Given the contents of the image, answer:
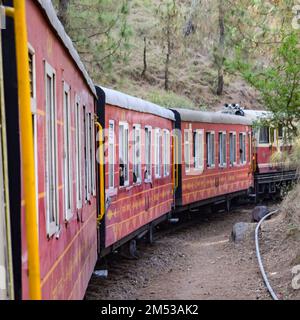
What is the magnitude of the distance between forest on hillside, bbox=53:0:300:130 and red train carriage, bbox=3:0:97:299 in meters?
11.8

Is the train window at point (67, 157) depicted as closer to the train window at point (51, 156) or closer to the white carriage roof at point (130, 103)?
the train window at point (51, 156)

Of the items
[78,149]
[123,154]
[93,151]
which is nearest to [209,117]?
[123,154]

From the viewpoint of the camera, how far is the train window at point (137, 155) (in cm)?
1334

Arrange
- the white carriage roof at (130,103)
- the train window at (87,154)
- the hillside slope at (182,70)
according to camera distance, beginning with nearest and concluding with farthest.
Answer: the train window at (87,154) → the white carriage roof at (130,103) → the hillside slope at (182,70)

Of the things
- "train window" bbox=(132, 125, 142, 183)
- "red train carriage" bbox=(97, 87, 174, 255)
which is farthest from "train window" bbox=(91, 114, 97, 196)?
"train window" bbox=(132, 125, 142, 183)

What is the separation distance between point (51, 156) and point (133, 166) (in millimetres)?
8026

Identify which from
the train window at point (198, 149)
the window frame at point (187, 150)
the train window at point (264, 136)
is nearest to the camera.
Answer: the window frame at point (187, 150)

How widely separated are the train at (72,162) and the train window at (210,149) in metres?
0.06

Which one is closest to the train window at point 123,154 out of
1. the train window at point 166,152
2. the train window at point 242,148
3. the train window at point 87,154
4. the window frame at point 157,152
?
the train window at point 87,154

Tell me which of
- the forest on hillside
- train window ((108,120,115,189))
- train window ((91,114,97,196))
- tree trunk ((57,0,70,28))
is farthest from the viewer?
tree trunk ((57,0,70,28))

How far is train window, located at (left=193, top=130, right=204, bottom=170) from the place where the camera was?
65.5ft

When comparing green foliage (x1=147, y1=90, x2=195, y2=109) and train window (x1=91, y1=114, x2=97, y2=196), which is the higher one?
green foliage (x1=147, y1=90, x2=195, y2=109)

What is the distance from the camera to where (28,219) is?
3.22 metres

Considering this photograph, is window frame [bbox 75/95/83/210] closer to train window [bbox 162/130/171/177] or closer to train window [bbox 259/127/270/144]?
train window [bbox 162/130/171/177]
